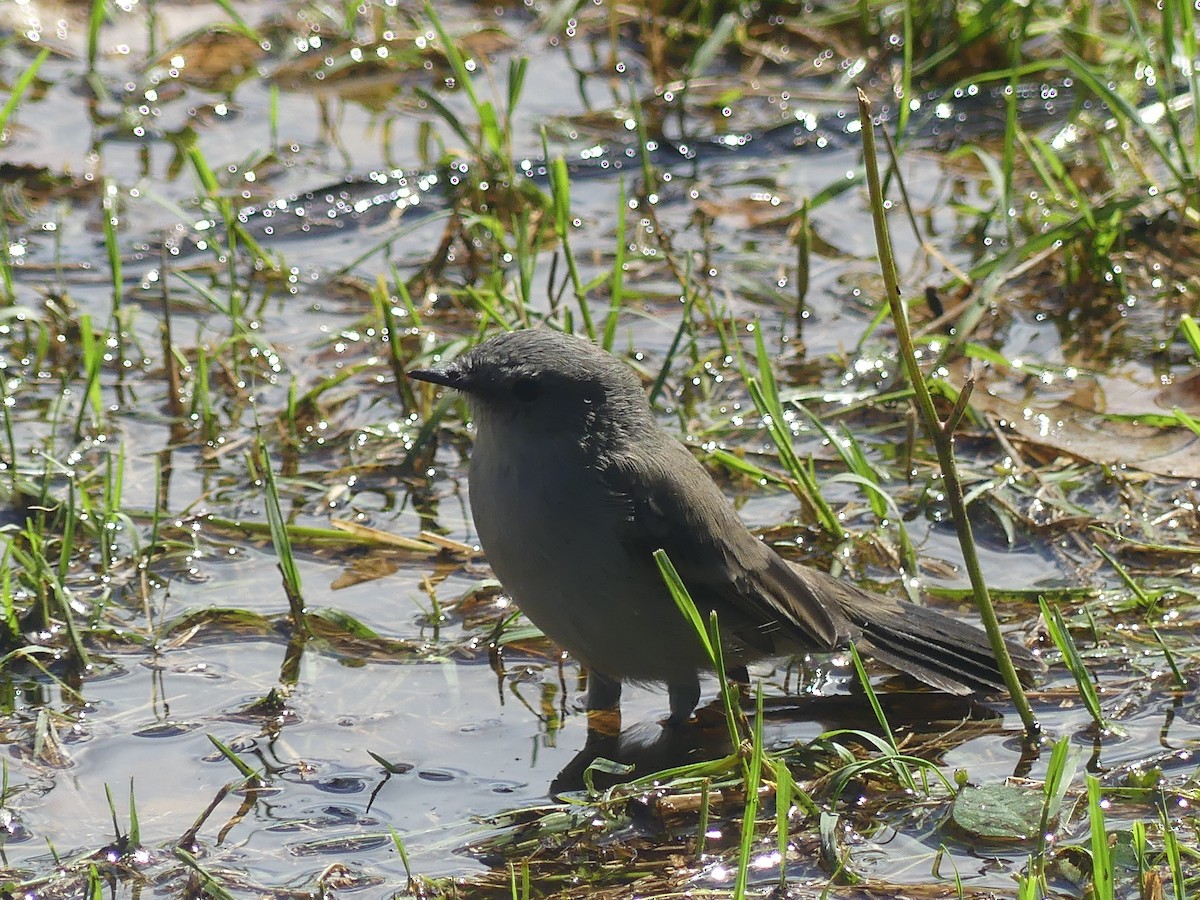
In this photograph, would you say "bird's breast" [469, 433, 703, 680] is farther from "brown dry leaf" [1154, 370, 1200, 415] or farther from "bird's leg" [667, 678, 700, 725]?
"brown dry leaf" [1154, 370, 1200, 415]

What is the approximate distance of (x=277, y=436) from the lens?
6387 mm

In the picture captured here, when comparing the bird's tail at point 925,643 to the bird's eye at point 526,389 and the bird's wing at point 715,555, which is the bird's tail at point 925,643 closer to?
the bird's wing at point 715,555

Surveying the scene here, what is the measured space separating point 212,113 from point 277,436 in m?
3.31

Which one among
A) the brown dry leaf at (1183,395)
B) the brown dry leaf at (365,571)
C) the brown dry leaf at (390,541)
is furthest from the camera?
the brown dry leaf at (1183,395)

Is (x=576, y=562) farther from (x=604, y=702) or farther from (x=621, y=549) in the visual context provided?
(x=604, y=702)

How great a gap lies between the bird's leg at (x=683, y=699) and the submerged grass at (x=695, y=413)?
0.83 feet

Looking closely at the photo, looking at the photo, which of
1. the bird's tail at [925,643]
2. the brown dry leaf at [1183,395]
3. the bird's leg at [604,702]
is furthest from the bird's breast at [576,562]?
the brown dry leaf at [1183,395]

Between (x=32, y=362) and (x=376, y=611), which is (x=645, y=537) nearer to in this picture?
(x=376, y=611)

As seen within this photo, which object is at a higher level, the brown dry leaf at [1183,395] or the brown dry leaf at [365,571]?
the brown dry leaf at [1183,395]

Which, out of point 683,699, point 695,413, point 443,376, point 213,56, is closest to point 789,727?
point 683,699

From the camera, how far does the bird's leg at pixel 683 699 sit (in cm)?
491

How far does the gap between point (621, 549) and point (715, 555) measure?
366mm

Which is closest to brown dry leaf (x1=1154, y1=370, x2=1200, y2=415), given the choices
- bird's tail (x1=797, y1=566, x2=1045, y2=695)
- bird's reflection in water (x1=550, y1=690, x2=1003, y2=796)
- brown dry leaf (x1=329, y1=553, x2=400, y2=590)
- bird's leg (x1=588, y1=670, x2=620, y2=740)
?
bird's tail (x1=797, y1=566, x2=1045, y2=695)

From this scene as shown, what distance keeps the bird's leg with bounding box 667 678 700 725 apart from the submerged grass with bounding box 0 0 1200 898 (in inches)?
10.0
